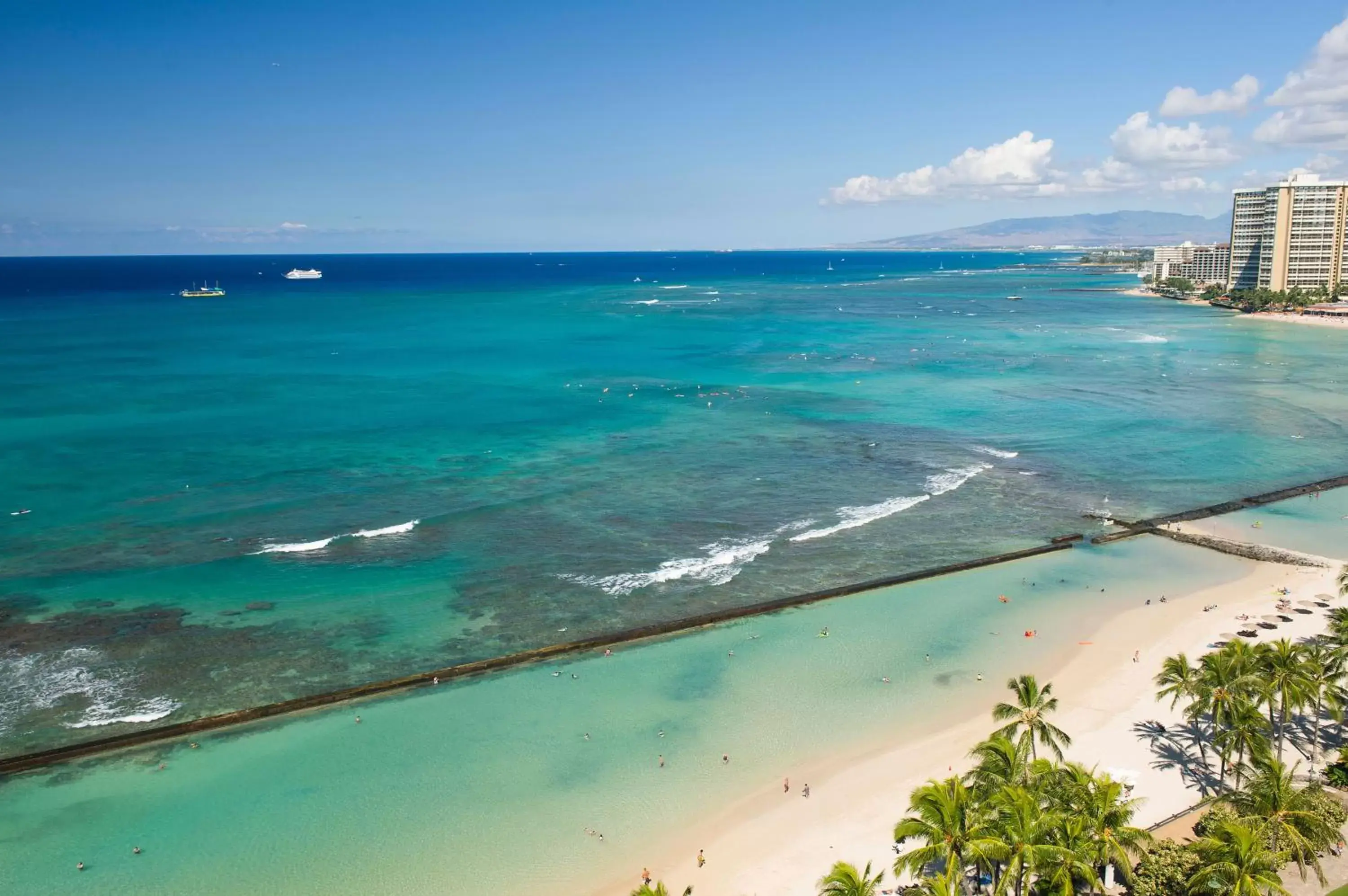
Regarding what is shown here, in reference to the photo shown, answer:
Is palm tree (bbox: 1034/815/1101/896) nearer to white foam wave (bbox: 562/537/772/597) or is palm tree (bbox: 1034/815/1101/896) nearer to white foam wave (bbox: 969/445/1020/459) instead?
white foam wave (bbox: 562/537/772/597)

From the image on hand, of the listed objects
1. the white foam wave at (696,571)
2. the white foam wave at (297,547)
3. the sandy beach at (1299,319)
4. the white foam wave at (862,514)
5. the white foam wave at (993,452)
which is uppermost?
the sandy beach at (1299,319)

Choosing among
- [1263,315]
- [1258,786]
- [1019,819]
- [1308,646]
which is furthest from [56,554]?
[1263,315]

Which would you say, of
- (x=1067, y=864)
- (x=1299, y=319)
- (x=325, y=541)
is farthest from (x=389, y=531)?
(x=1299, y=319)

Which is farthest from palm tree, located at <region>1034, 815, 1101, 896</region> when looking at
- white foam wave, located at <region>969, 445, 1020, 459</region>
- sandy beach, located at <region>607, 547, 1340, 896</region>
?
white foam wave, located at <region>969, 445, 1020, 459</region>

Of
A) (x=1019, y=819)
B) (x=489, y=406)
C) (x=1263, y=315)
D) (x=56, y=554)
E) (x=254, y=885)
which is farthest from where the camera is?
(x=1263, y=315)

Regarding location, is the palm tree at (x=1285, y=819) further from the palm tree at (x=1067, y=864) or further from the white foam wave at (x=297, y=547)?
the white foam wave at (x=297, y=547)

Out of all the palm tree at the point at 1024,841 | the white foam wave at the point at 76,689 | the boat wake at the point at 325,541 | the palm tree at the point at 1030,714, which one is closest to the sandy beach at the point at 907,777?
the palm tree at the point at 1030,714

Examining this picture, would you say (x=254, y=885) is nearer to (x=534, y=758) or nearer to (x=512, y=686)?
(x=534, y=758)
